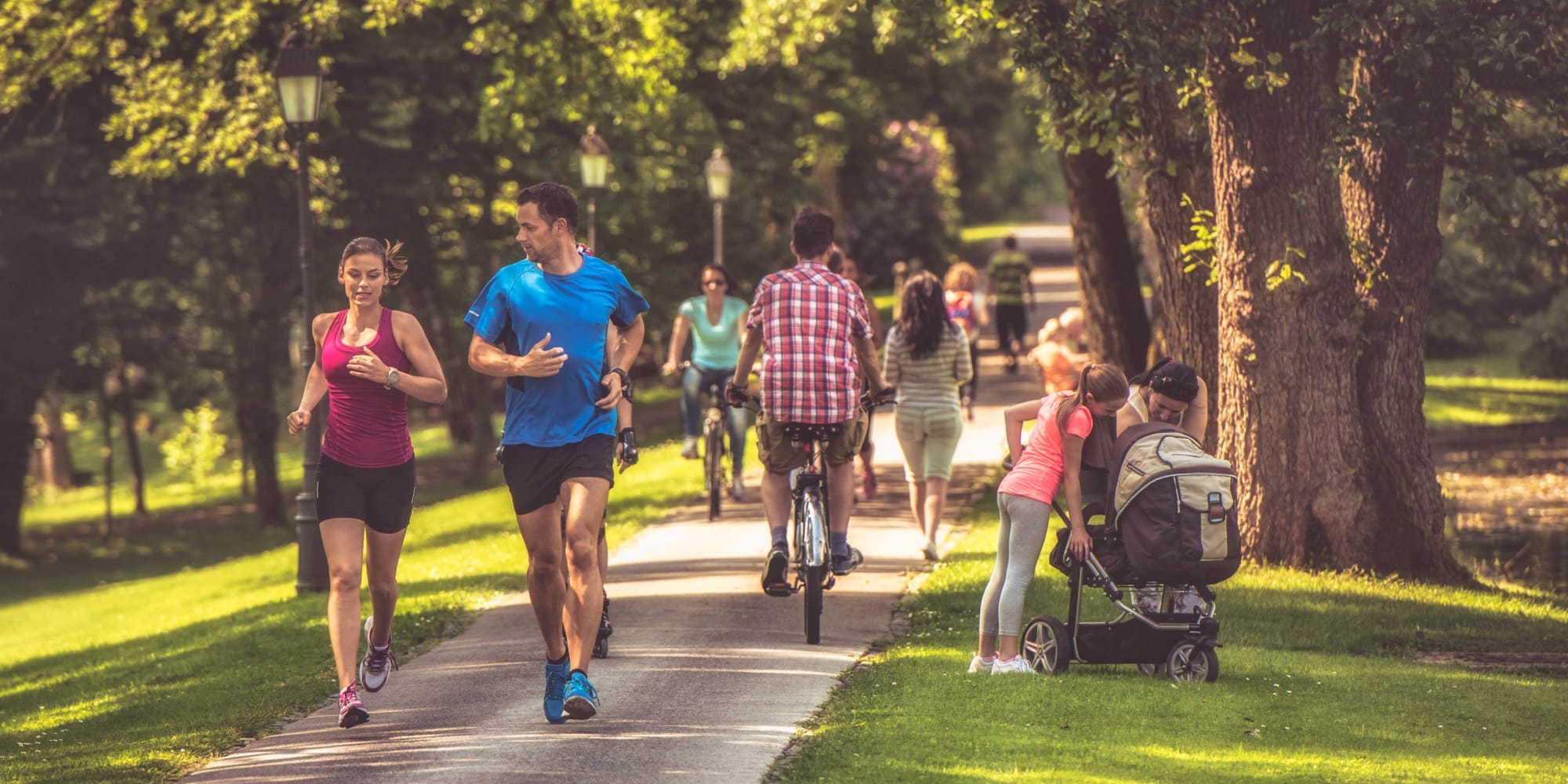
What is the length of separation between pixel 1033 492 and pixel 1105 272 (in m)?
10.1

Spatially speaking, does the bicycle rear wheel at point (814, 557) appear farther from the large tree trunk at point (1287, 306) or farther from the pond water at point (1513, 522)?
the pond water at point (1513, 522)

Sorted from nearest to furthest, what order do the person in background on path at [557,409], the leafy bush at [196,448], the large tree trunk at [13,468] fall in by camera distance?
the person in background on path at [557,409] → the large tree trunk at [13,468] → the leafy bush at [196,448]

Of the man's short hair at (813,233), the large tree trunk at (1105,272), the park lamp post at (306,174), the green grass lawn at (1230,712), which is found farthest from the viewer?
the large tree trunk at (1105,272)

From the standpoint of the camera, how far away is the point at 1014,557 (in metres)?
8.61

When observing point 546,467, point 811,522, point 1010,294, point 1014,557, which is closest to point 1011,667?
point 1014,557

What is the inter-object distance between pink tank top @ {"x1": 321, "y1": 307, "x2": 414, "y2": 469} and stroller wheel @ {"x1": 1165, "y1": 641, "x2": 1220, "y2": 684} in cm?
378

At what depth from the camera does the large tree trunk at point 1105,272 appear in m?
18.0

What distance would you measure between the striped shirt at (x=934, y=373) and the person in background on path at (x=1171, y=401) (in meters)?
3.54

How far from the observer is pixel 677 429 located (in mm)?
33062

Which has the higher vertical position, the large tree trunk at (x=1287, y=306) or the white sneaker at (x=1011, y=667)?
the large tree trunk at (x=1287, y=306)

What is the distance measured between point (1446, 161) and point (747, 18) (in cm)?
1441

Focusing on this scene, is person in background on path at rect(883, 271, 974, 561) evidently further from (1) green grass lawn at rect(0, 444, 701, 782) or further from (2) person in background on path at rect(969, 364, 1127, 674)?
(2) person in background on path at rect(969, 364, 1127, 674)

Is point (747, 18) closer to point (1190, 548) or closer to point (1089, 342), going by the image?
point (1089, 342)

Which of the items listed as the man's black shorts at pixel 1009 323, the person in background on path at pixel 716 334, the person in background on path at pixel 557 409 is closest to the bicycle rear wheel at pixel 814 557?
the person in background on path at pixel 557 409
